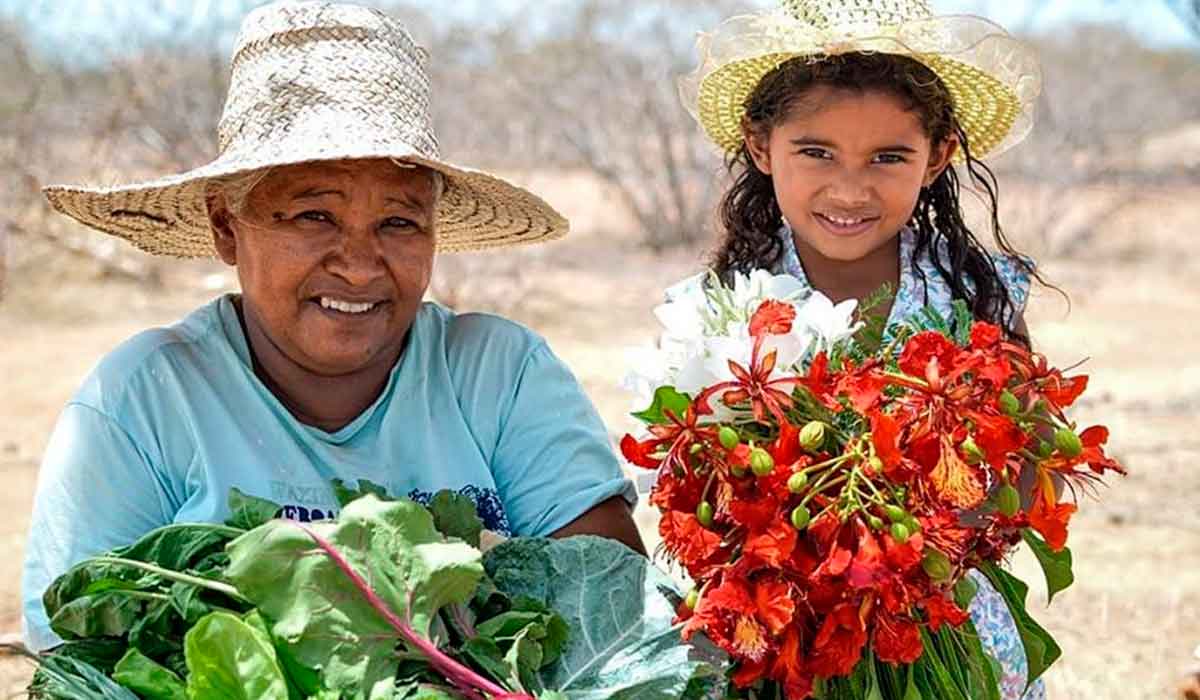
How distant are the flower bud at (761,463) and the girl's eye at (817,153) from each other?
1054 mm

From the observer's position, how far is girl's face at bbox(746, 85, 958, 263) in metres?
2.91

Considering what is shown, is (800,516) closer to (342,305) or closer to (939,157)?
(342,305)

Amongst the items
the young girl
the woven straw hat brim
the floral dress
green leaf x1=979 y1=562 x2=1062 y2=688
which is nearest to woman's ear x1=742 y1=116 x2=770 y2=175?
the young girl

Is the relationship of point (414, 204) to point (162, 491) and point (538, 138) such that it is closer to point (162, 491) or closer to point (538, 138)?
point (162, 491)

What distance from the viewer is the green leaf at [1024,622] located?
246 centimetres

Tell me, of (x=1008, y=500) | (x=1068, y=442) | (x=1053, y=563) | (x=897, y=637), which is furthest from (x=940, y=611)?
(x=1053, y=563)

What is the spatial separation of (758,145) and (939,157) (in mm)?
359

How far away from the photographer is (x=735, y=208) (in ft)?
11.0

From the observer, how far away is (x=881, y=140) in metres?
2.91

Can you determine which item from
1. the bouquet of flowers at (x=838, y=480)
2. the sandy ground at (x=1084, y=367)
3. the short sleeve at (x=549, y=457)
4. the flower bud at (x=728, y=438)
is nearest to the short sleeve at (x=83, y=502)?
the short sleeve at (x=549, y=457)

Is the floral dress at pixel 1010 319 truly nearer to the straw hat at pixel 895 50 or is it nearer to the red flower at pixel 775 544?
the straw hat at pixel 895 50

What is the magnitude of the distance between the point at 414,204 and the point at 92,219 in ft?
2.17

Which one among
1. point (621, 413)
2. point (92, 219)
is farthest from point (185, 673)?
point (621, 413)

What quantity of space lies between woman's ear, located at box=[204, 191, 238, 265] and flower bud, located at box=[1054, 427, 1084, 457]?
143 cm
